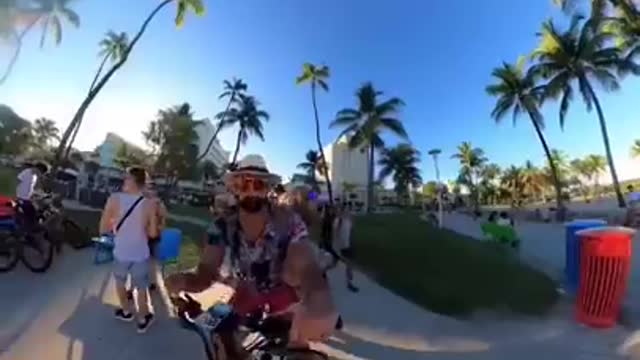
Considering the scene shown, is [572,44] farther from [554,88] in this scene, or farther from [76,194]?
[76,194]

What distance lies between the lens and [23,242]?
7.66 m

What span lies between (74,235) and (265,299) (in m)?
7.84

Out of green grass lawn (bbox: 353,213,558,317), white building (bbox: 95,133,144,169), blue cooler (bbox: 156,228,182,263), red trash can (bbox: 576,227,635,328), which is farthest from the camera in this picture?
white building (bbox: 95,133,144,169)

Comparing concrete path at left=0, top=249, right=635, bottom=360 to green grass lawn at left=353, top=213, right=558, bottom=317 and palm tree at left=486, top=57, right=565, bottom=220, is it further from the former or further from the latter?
palm tree at left=486, top=57, right=565, bottom=220

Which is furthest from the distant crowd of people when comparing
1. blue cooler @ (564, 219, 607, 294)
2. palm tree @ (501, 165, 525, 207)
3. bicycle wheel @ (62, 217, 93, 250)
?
palm tree @ (501, 165, 525, 207)

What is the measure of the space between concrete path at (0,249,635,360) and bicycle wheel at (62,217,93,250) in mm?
1194

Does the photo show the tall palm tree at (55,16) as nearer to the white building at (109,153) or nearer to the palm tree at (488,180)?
the white building at (109,153)

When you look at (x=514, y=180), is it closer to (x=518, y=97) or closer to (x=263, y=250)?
(x=518, y=97)

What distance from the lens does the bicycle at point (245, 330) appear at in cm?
212

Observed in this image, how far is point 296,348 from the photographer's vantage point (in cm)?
205

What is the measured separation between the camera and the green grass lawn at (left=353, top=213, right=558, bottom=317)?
336 inches

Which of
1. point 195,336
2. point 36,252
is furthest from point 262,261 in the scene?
point 36,252

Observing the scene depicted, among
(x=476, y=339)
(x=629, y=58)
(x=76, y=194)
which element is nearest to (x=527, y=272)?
(x=476, y=339)

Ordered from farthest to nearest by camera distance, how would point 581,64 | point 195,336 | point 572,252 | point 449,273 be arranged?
point 581,64, point 449,273, point 572,252, point 195,336
